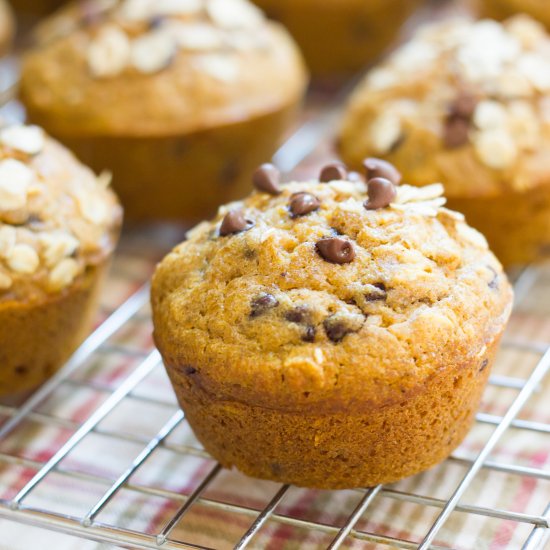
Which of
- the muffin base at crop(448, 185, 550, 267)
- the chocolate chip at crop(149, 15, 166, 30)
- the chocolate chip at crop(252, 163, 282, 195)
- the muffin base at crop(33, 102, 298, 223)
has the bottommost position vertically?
the muffin base at crop(448, 185, 550, 267)

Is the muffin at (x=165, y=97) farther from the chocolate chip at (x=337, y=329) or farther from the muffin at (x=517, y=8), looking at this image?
the chocolate chip at (x=337, y=329)

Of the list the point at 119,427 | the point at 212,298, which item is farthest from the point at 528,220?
the point at 119,427

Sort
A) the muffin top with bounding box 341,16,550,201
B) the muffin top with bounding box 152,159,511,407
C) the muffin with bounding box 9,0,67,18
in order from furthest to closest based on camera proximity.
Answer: the muffin with bounding box 9,0,67,18
the muffin top with bounding box 341,16,550,201
the muffin top with bounding box 152,159,511,407

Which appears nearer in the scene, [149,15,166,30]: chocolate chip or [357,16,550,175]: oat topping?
[357,16,550,175]: oat topping

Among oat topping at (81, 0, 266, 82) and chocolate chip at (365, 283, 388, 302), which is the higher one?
oat topping at (81, 0, 266, 82)

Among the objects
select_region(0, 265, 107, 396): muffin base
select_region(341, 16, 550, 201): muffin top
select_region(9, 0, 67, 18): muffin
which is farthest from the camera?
select_region(9, 0, 67, 18): muffin

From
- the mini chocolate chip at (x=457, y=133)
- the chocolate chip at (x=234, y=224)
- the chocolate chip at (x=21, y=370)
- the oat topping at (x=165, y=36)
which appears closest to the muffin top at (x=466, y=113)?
the mini chocolate chip at (x=457, y=133)

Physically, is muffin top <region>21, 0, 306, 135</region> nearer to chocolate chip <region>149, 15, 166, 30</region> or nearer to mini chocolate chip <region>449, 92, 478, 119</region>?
chocolate chip <region>149, 15, 166, 30</region>

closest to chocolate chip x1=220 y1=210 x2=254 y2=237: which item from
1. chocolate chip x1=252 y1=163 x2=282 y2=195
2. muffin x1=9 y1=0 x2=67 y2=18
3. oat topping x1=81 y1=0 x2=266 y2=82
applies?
chocolate chip x1=252 y1=163 x2=282 y2=195
